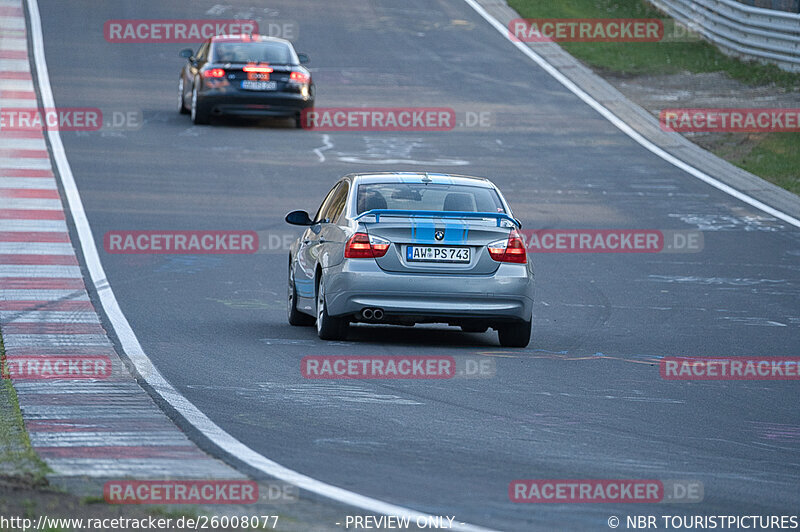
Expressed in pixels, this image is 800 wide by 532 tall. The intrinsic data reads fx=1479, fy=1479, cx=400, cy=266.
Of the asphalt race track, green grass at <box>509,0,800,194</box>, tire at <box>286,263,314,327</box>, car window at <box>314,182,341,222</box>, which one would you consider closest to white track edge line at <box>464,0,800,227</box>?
the asphalt race track

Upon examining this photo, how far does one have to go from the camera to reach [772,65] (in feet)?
104

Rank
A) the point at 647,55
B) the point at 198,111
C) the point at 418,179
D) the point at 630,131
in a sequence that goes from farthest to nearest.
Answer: the point at 647,55
the point at 630,131
the point at 198,111
the point at 418,179

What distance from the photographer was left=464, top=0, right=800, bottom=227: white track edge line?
22.0 metres

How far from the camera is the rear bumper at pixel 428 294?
11.8 meters

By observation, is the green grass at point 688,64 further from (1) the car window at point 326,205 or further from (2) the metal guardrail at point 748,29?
(1) the car window at point 326,205

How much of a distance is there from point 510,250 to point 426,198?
3.11 feet

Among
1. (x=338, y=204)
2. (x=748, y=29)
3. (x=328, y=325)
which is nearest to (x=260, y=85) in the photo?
(x=748, y=29)

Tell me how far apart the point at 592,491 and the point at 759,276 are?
423 inches

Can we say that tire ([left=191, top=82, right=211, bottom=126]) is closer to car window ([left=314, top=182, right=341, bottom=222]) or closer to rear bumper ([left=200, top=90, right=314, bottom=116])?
rear bumper ([left=200, top=90, right=314, bottom=116])

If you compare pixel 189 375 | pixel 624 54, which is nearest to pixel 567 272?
pixel 189 375

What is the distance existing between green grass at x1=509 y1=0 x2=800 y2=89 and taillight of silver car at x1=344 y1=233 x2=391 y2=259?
20.3 m

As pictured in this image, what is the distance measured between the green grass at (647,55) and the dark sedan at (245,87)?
367 inches

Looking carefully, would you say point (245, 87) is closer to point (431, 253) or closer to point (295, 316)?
point (295, 316)

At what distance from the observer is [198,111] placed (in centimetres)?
2741
